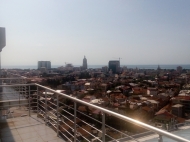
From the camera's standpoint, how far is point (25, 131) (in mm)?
3463

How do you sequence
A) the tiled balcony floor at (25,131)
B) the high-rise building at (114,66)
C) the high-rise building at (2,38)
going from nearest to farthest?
the tiled balcony floor at (25,131) < the high-rise building at (2,38) < the high-rise building at (114,66)

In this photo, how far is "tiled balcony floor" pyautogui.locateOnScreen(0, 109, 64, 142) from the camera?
3.10m

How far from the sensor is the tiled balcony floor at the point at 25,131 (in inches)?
122

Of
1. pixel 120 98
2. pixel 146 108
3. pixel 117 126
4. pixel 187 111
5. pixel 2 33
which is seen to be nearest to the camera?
pixel 2 33

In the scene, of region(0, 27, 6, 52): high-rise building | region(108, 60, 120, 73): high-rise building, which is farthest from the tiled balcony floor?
region(108, 60, 120, 73): high-rise building

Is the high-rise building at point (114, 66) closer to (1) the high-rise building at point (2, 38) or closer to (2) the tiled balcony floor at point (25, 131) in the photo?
(1) the high-rise building at point (2, 38)

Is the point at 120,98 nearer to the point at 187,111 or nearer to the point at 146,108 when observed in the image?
the point at 146,108

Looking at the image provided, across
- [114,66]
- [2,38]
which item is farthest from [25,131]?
[114,66]

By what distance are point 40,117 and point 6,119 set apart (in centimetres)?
75

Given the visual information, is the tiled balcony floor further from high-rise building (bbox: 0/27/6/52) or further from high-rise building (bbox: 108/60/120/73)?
high-rise building (bbox: 108/60/120/73)

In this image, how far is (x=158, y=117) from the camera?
17.3 metres

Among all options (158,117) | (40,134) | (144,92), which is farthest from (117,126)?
(144,92)

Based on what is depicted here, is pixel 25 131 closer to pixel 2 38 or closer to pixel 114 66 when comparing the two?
pixel 2 38

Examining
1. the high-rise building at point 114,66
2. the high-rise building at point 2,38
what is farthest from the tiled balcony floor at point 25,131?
the high-rise building at point 114,66
